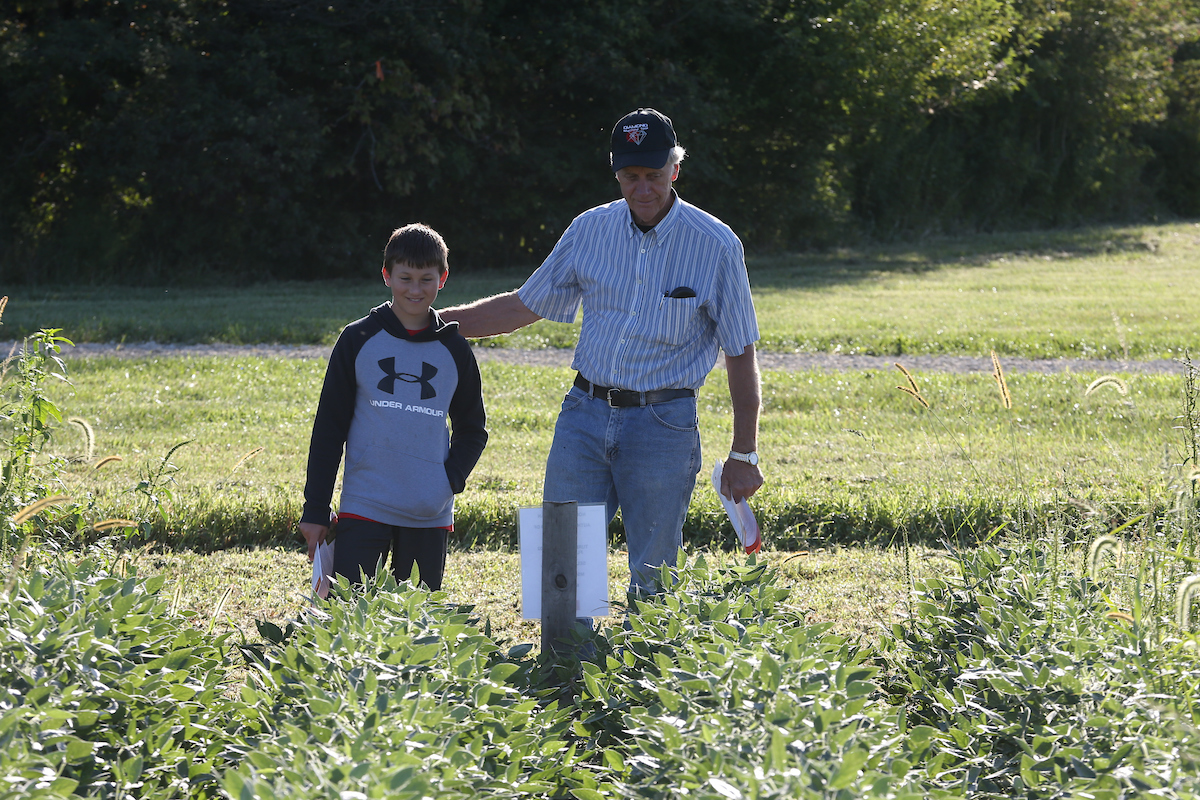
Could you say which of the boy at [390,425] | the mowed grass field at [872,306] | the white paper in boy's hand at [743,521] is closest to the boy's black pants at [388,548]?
the boy at [390,425]

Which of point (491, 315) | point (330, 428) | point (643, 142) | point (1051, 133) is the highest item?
point (1051, 133)

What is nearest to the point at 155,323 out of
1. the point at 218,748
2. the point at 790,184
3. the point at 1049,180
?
the point at 218,748

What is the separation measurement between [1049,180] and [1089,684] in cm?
3726

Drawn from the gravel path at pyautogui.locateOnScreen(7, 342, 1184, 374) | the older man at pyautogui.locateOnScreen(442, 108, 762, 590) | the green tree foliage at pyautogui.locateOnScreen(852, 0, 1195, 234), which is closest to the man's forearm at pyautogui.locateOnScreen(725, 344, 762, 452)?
the older man at pyautogui.locateOnScreen(442, 108, 762, 590)

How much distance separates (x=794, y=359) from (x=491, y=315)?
8689mm

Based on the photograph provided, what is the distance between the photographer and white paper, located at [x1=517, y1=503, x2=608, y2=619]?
12.4 feet

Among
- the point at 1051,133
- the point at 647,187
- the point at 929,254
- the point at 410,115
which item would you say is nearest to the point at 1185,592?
the point at 647,187

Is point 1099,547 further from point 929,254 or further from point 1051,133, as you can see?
point 1051,133

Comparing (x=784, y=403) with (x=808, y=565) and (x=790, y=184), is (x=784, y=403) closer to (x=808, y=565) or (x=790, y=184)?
(x=808, y=565)

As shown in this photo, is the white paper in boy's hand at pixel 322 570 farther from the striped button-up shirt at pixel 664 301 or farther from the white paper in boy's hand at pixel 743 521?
the white paper in boy's hand at pixel 743 521

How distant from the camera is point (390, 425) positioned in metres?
4.00

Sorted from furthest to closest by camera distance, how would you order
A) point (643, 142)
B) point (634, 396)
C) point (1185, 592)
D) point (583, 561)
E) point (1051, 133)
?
point (1051, 133) < point (634, 396) < point (643, 142) < point (583, 561) < point (1185, 592)

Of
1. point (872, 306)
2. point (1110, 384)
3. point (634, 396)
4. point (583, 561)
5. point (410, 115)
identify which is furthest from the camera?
point (410, 115)

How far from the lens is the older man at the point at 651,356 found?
13.4 feet
